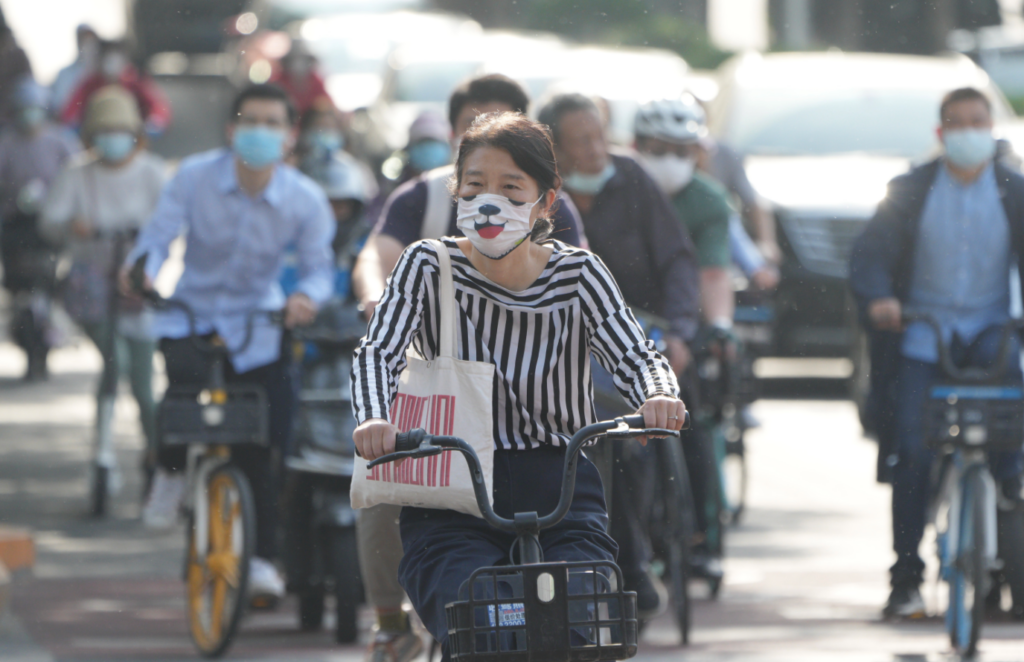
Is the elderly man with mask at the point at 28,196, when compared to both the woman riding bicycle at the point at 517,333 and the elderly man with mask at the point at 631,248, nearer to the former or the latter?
the elderly man with mask at the point at 631,248

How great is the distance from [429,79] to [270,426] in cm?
1187

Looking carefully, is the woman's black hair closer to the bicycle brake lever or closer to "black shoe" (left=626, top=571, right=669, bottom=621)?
the bicycle brake lever

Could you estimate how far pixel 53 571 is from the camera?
9.07 m

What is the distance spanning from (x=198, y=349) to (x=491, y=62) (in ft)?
38.2

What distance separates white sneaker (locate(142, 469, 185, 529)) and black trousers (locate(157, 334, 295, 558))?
55mm

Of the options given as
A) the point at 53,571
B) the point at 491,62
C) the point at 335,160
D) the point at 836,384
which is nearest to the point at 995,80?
the point at 491,62

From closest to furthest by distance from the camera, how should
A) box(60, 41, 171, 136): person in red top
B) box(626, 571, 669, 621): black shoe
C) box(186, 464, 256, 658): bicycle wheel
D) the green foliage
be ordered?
box(626, 571, 669, 621): black shoe → box(186, 464, 256, 658): bicycle wheel → box(60, 41, 171, 136): person in red top → the green foliage

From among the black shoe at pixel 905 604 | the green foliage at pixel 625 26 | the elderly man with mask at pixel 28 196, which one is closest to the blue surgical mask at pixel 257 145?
the black shoe at pixel 905 604

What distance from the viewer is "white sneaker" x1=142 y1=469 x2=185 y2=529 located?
26.0 feet

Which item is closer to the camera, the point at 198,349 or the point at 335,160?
the point at 198,349

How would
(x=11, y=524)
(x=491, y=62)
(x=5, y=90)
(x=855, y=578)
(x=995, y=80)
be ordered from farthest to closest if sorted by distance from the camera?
(x=995, y=80) < (x=491, y=62) < (x=5, y=90) < (x=11, y=524) < (x=855, y=578)

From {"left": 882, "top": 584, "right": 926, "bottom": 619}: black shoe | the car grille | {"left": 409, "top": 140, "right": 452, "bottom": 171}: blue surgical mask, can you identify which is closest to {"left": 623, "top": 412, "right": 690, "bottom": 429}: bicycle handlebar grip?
{"left": 882, "top": 584, "right": 926, "bottom": 619}: black shoe

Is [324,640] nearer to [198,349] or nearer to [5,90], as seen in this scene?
[198,349]

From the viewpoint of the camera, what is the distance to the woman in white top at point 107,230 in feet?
34.9
